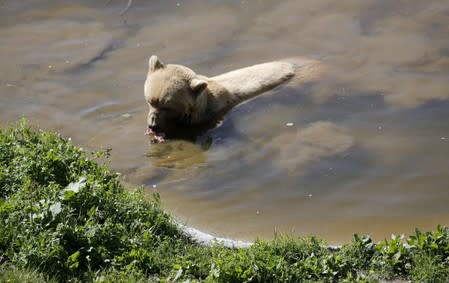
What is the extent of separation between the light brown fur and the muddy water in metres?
0.24

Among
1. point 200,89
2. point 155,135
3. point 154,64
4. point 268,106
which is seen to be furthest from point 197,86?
point 268,106

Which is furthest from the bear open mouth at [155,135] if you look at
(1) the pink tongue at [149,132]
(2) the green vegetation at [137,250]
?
(2) the green vegetation at [137,250]

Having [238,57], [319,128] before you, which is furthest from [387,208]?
[238,57]

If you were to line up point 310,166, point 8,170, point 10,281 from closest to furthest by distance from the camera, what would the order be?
point 10,281, point 8,170, point 310,166

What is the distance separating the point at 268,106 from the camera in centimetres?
1112

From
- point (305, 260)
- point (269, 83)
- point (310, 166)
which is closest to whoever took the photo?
point (305, 260)

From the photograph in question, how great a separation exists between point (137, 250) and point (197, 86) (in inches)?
168

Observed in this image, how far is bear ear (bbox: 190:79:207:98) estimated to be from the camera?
34.4 feet

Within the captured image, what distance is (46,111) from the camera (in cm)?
1092

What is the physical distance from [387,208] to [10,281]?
13.3 ft

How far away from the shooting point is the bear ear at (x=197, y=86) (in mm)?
10492

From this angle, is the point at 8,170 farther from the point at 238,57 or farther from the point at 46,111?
the point at 238,57

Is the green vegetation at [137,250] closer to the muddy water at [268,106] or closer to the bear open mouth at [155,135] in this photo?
the muddy water at [268,106]

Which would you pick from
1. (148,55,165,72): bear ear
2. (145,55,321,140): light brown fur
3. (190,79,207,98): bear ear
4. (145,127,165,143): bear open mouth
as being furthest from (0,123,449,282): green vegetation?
(148,55,165,72): bear ear
